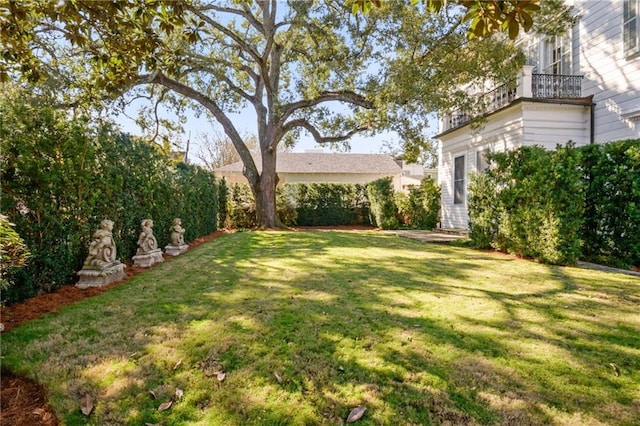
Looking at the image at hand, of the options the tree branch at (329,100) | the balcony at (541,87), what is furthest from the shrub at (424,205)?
the tree branch at (329,100)

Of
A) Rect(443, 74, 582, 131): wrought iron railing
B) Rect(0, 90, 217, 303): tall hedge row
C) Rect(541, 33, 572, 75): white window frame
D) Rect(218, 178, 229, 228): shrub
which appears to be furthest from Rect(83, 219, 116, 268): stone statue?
Rect(541, 33, 572, 75): white window frame

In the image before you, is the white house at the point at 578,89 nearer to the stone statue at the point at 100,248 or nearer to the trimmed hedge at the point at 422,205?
the trimmed hedge at the point at 422,205

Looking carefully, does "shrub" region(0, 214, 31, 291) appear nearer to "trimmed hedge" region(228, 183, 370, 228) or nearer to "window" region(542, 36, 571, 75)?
"window" region(542, 36, 571, 75)

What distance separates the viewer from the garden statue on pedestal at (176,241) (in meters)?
7.94

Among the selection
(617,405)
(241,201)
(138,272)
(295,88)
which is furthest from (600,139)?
(241,201)

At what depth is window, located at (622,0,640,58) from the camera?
7.99 meters

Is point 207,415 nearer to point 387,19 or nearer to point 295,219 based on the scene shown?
point 387,19

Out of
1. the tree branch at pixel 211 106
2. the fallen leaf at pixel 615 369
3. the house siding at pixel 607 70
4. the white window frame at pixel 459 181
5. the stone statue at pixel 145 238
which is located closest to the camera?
the fallen leaf at pixel 615 369

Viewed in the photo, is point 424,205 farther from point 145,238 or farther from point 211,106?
point 145,238

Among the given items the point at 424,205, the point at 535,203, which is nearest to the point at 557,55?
the point at 424,205

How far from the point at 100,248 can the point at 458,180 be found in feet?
40.0

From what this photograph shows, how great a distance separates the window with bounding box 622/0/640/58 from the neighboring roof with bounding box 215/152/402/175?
21.5 meters

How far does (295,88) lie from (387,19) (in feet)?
17.2

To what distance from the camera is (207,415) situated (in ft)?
6.40
